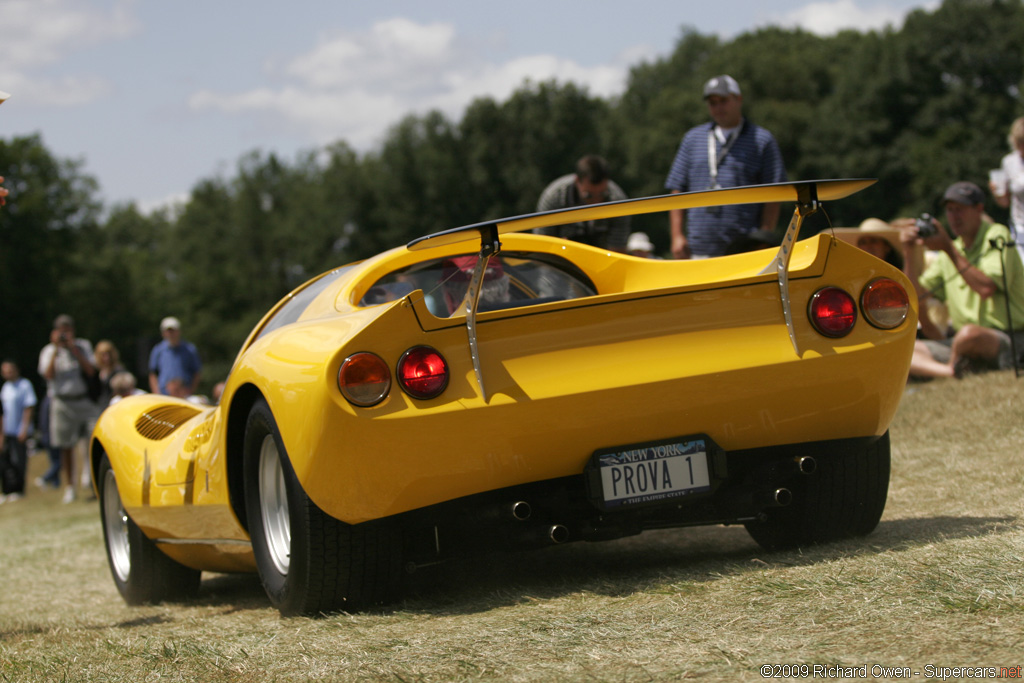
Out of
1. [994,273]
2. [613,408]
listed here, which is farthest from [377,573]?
[994,273]

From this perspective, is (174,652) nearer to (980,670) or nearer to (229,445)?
(229,445)

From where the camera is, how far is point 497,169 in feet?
172

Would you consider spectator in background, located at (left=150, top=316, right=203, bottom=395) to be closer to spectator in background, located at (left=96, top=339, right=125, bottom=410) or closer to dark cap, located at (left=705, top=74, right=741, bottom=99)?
spectator in background, located at (left=96, top=339, right=125, bottom=410)

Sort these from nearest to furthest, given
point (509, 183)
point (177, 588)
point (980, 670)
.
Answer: point (980, 670), point (177, 588), point (509, 183)

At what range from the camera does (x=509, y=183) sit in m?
51.5

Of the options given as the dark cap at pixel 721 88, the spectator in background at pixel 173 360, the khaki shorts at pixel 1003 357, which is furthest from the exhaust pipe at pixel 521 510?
the spectator in background at pixel 173 360

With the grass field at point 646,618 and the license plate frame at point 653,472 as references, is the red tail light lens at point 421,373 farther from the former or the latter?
the grass field at point 646,618

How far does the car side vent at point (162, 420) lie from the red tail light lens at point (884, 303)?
3110 millimetres

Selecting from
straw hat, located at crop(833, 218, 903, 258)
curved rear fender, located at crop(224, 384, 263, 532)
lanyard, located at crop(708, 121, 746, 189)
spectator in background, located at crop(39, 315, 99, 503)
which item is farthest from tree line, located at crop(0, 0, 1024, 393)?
curved rear fender, located at crop(224, 384, 263, 532)

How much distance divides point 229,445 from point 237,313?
62119 mm

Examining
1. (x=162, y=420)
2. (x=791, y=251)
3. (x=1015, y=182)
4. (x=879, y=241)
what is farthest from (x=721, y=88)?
(x=162, y=420)

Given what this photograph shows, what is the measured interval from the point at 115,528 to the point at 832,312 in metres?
3.75

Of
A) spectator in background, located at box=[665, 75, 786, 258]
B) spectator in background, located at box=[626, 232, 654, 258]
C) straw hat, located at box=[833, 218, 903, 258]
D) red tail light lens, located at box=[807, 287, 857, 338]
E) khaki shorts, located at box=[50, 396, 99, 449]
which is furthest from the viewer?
khaki shorts, located at box=[50, 396, 99, 449]

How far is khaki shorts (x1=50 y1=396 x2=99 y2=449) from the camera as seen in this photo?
13797 millimetres
